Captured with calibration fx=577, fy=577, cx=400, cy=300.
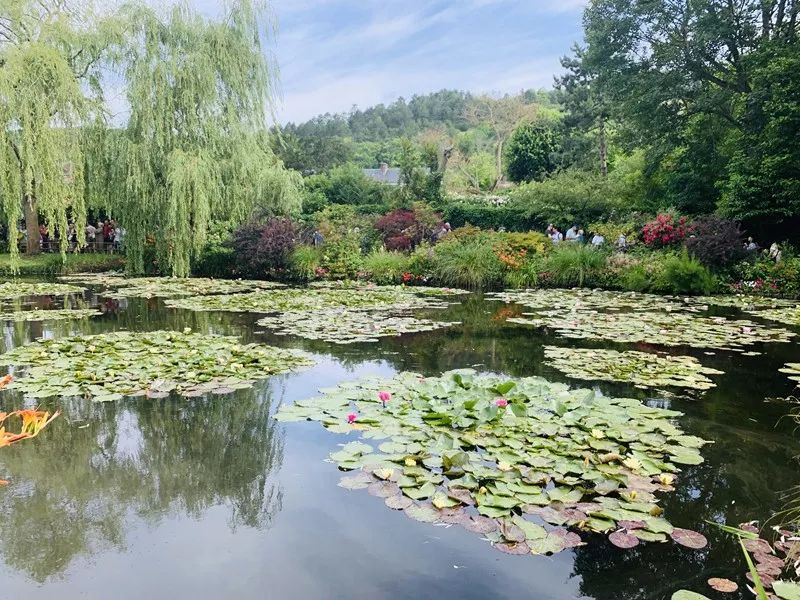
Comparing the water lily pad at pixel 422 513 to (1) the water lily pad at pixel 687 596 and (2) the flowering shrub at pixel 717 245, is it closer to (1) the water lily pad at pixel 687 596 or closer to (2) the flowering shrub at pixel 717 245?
(1) the water lily pad at pixel 687 596

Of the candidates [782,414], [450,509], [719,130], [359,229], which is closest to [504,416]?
[450,509]

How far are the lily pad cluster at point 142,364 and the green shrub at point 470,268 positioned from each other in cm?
784

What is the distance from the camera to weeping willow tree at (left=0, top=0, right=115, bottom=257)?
37.6 ft

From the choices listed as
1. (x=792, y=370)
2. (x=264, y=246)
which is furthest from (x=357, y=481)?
(x=264, y=246)

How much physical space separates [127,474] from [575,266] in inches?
451

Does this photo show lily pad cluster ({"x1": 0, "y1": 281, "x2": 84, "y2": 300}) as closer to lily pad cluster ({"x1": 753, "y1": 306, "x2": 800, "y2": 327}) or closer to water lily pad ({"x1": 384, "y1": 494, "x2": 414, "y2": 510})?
water lily pad ({"x1": 384, "y1": 494, "x2": 414, "y2": 510})

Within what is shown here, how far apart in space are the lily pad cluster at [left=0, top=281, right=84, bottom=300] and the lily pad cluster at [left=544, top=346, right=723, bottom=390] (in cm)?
995

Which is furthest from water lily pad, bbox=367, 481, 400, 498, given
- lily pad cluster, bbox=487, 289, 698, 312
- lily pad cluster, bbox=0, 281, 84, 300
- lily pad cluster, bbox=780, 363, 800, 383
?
lily pad cluster, bbox=0, 281, 84, 300

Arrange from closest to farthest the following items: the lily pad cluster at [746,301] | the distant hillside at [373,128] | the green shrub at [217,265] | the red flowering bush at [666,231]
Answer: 1. the lily pad cluster at [746,301]
2. the red flowering bush at [666,231]
3. the green shrub at [217,265]
4. the distant hillside at [373,128]

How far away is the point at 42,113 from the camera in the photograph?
11.6m

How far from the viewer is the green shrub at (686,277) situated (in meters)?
11.6

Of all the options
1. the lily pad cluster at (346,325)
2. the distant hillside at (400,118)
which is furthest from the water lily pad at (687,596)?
the distant hillside at (400,118)

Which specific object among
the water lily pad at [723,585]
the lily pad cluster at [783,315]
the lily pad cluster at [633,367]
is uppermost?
the lily pad cluster at [783,315]

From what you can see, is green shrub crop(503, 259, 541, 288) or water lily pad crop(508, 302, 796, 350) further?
green shrub crop(503, 259, 541, 288)
